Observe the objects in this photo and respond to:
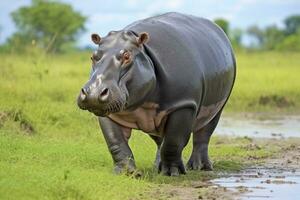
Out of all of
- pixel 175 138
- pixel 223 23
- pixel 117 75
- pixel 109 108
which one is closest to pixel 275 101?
pixel 175 138

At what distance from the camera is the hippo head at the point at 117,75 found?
6.77 m

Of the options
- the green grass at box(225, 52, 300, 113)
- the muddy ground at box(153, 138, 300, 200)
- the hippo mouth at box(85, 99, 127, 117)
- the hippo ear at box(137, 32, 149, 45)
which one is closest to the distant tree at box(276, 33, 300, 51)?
the green grass at box(225, 52, 300, 113)

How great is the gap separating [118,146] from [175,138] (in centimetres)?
54

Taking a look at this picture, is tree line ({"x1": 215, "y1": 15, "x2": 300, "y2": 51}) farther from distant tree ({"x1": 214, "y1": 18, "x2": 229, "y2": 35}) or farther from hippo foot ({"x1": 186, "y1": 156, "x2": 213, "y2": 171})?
hippo foot ({"x1": 186, "y1": 156, "x2": 213, "y2": 171})

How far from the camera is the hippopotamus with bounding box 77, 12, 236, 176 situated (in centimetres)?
701

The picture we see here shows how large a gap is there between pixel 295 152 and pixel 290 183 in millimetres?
2846

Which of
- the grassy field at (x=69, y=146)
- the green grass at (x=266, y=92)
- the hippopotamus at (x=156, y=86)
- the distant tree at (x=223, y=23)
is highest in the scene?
the hippopotamus at (x=156, y=86)

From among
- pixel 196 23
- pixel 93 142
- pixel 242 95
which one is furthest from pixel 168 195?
pixel 242 95

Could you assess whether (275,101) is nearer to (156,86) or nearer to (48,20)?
(156,86)

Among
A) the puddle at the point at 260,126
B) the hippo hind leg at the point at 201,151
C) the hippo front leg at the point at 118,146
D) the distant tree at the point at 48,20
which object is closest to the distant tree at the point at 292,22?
the distant tree at the point at 48,20

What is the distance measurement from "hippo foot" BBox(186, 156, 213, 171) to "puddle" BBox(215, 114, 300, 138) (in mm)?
3854

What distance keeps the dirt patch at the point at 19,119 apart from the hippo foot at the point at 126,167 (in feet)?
10.2

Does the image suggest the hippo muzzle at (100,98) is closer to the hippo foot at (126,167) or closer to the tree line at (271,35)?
the hippo foot at (126,167)

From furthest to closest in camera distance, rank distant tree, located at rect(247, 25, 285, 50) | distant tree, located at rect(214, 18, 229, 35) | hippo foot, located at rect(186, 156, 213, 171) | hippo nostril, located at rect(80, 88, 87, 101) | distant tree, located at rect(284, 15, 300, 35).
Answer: distant tree, located at rect(284, 15, 300, 35) → distant tree, located at rect(247, 25, 285, 50) → distant tree, located at rect(214, 18, 229, 35) → hippo foot, located at rect(186, 156, 213, 171) → hippo nostril, located at rect(80, 88, 87, 101)
